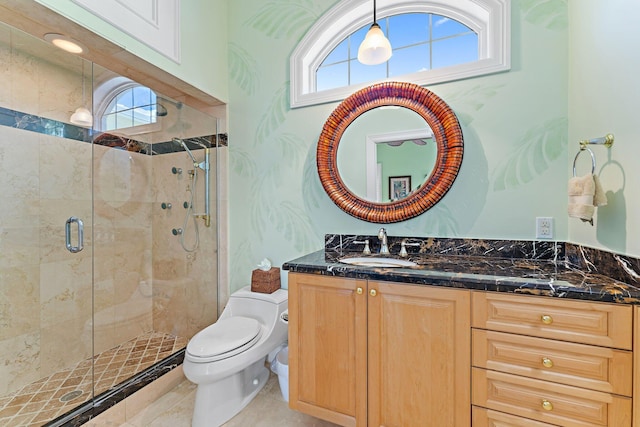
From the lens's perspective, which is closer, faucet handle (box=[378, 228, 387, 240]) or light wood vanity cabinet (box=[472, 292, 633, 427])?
light wood vanity cabinet (box=[472, 292, 633, 427])

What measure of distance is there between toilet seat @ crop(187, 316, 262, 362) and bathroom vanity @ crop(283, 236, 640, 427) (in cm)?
35

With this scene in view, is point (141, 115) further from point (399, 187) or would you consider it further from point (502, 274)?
point (502, 274)

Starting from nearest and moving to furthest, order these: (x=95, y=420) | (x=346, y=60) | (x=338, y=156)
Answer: (x=95, y=420)
(x=338, y=156)
(x=346, y=60)

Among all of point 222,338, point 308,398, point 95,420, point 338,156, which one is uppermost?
point 338,156

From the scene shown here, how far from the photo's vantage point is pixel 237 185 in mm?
2336

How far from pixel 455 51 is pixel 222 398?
257 centimetres

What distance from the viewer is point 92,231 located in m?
2.11

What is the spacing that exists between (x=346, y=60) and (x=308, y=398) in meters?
2.21

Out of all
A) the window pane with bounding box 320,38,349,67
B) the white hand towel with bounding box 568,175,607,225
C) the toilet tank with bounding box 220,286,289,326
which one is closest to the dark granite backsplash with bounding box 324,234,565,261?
the white hand towel with bounding box 568,175,607,225

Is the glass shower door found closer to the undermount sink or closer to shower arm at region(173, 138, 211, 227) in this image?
shower arm at region(173, 138, 211, 227)

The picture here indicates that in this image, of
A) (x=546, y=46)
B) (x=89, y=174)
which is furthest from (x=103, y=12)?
(x=546, y=46)

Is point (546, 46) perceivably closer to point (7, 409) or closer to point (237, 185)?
point (237, 185)

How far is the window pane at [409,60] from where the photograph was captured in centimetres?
185

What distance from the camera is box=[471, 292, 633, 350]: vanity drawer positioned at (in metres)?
0.95
